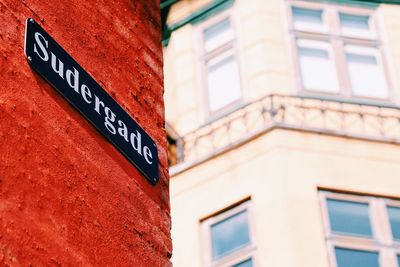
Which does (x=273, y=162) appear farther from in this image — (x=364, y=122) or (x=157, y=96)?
(x=157, y=96)

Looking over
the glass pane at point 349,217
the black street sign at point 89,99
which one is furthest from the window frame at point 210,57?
the black street sign at point 89,99

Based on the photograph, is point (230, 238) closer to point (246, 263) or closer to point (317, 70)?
point (246, 263)

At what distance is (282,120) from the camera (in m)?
12.4

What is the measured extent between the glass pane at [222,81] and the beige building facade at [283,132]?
18 mm

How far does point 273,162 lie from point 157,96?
6350 millimetres

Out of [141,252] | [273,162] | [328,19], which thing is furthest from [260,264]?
[141,252]

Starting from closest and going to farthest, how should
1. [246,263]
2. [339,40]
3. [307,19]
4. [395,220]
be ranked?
[246,263]
[395,220]
[339,40]
[307,19]

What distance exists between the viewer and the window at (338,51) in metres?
13.4

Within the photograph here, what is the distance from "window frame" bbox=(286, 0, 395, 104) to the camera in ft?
43.7

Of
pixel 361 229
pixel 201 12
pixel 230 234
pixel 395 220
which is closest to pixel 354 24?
pixel 201 12

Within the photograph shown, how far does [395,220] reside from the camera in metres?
11.9

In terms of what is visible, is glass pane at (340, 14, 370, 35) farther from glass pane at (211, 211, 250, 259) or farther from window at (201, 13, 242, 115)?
glass pane at (211, 211, 250, 259)

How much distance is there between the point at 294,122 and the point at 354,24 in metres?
2.27

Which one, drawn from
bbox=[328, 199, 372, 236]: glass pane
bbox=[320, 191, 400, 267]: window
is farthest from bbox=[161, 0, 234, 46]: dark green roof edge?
bbox=[328, 199, 372, 236]: glass pane
